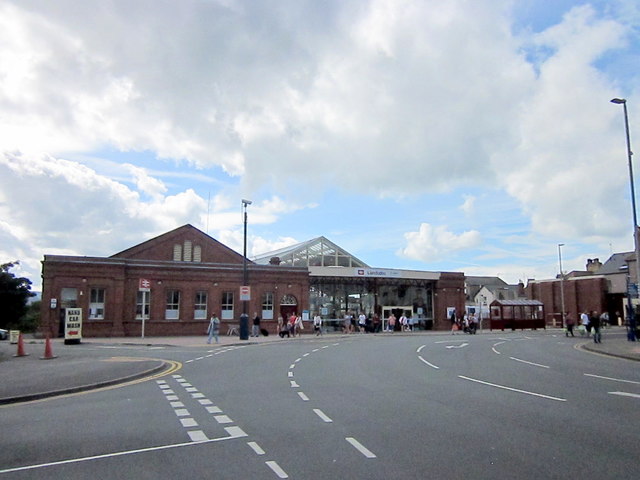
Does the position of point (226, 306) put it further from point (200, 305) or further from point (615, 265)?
point (615, 265)

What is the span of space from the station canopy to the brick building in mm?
3700

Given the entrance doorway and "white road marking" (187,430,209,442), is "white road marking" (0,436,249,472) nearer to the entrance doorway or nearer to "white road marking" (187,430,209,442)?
"white road marking" (187,430,209,442)

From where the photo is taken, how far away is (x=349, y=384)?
1388 centimetres

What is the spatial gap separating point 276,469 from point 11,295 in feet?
197

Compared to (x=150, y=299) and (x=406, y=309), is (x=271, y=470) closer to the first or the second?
(x=150, y=299)

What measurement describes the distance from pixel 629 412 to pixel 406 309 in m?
46.1

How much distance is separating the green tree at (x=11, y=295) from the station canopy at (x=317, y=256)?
26.8 metres

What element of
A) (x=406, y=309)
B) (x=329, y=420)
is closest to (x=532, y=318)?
(x=406, y=309)

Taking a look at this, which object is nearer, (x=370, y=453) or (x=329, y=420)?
(x=370, y=453)

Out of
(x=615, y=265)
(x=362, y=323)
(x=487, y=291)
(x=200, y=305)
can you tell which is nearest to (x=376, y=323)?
(x=362, y=323)

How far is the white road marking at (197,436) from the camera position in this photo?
8039 millimetres

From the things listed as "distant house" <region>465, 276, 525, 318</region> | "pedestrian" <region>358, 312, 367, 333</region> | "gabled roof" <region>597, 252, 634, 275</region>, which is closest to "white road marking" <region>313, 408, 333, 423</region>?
"pedestrian" <region>358, 312, 367, 333</region>

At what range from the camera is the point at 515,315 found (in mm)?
55562

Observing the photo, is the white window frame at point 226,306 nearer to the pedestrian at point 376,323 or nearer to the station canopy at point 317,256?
the station canopy at point 317,256
